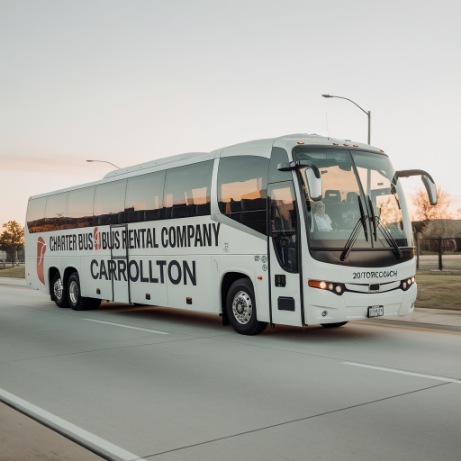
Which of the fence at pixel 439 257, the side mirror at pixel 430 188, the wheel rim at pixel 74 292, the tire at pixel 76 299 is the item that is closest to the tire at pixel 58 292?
the tire at pixel 76 299

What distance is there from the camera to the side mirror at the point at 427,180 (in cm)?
1219

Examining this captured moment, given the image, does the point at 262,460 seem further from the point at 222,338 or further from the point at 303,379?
the point at 222,338

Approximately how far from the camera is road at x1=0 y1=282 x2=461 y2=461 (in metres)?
5.39

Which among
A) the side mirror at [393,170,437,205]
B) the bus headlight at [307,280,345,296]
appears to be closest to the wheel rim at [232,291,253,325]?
the bus headlight at [307,280,345,296]

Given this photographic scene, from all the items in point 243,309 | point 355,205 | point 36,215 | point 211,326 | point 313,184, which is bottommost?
point 211,326

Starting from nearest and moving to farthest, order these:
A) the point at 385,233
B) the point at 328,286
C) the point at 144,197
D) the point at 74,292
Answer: the point at 328,286
the point at 385,233
the point at 144,197
the point at 74,292

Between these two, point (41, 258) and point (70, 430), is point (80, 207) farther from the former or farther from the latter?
point (70, 430)

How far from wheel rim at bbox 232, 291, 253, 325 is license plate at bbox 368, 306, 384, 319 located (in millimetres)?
2210

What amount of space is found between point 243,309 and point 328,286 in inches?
82.8

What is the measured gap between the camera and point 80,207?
61.1 ft

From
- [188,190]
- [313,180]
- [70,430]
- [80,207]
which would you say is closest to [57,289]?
[80,207]

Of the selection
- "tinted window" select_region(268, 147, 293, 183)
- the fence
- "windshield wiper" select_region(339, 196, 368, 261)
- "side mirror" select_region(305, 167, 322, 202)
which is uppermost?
"tinted window" select_region(268, 147, 293, 183)

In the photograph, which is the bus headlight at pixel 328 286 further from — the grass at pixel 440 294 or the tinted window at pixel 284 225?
the grass at pixel 440 294

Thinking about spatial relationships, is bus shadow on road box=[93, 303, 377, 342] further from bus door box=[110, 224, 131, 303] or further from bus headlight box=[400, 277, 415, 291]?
bus headlight box=[400, 277, 415, 291]
